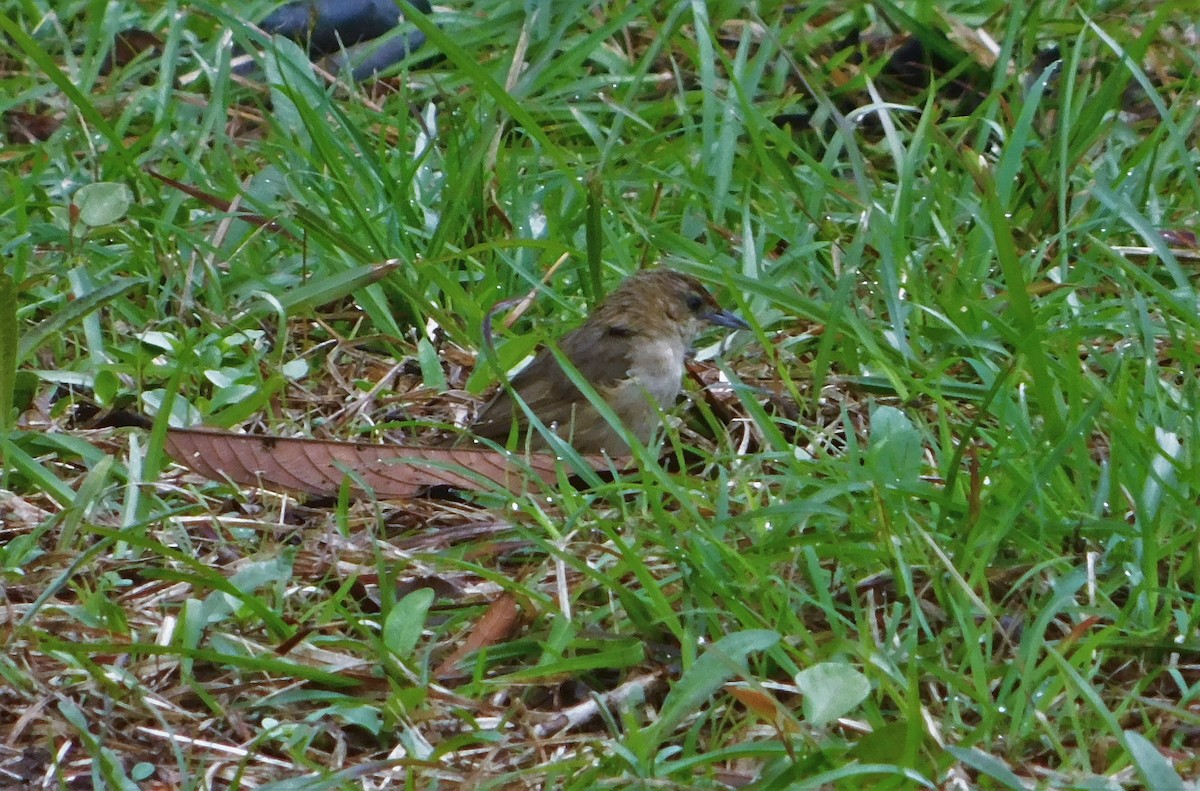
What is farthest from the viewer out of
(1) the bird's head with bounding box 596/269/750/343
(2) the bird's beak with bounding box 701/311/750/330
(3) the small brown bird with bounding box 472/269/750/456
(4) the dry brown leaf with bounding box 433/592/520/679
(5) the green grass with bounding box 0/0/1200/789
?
(2) the bird's beak with bounding box 701/311/750/330

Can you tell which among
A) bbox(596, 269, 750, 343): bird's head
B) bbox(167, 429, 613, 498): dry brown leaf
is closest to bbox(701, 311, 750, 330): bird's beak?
bbox(596, 269, 750, 343): bird's head

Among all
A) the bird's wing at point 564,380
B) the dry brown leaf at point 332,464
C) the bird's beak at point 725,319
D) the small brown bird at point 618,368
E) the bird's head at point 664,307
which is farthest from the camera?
the bird's beak at point 725,319

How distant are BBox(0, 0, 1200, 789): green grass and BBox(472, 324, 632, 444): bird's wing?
0.63 feet

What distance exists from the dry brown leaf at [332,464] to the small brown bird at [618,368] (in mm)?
328

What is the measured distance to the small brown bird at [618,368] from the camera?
17.0ft

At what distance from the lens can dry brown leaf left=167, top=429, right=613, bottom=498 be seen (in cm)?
→ 460

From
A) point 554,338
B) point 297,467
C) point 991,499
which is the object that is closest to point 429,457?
point 297,467

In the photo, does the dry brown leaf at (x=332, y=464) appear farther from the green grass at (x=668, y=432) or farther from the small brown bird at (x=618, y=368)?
the small brown bird at (x=618, y=368)

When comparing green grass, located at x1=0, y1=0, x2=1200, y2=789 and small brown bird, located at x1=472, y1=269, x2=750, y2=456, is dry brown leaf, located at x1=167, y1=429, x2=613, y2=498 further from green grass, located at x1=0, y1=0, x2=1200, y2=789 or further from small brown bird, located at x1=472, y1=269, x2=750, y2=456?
small brown bird, located at x1=472, y1=269, x2=750, y2=456

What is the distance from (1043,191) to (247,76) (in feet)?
10.6

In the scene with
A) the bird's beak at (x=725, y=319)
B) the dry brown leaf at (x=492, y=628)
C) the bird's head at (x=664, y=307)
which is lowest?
the bird's beak at (x=725, y=319)

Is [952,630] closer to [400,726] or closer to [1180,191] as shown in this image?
[400,726]

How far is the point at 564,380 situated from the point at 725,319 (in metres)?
0.70

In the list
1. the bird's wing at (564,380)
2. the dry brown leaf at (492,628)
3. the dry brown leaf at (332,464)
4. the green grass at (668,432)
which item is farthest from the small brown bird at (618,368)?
the dry brown leaf at (492,628)
